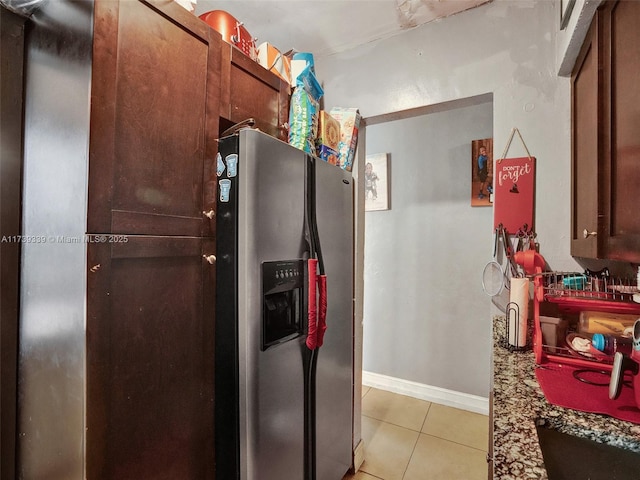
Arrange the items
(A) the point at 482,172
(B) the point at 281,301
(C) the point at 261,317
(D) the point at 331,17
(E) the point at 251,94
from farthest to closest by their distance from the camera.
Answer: (A) the point at 482,172
(D) the point at 331,17
(E) the point at 251,94
(B) the point at 281,301
(C) the point at 261,317

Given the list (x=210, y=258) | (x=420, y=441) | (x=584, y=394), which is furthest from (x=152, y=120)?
(x=420, y=441)

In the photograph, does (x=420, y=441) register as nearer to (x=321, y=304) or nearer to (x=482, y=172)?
(x=321, y=304)

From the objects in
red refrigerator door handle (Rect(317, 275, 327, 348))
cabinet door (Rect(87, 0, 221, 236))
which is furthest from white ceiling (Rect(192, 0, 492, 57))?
red refrigerator door handle (Rect(317, 275, 327, 348))

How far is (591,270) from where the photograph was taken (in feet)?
4.55

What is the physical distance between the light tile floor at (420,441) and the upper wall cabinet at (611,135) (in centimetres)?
146

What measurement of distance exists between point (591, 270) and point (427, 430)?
60.3 inches

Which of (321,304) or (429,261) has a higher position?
(429,261)

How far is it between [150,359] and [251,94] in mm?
1090

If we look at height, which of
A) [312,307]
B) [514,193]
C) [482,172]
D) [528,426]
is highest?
[482,172]

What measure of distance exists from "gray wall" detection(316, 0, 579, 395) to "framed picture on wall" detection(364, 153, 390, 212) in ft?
1.49

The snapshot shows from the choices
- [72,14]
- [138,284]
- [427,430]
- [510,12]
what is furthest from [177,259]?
[427,430]

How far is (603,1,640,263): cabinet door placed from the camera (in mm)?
812

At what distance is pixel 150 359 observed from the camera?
0.94 metres

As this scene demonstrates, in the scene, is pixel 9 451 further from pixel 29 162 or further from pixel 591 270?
pixel 591 270
